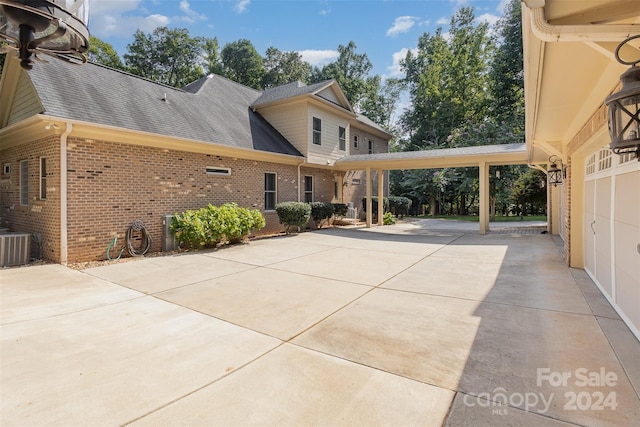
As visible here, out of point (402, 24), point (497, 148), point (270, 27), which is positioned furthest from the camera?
point (402, 24)

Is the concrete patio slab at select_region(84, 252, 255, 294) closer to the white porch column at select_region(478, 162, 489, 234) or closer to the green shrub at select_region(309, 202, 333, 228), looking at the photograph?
the green shrub at select_region(309, 202, 333, 228)

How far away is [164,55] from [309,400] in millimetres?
35148

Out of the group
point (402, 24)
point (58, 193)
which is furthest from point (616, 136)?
point (402, 24)

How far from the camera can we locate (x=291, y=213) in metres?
12.0

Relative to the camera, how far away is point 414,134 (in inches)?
1235

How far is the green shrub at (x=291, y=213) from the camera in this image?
1191cm

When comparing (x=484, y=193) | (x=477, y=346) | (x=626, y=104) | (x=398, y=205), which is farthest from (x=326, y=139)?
(x=626, y=104)

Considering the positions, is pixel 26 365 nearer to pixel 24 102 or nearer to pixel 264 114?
pixel 24 102

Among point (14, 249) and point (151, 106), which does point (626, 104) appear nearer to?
point (14, 249)

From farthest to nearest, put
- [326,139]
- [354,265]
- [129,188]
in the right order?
[326,139] → [129,188] → [354,265]

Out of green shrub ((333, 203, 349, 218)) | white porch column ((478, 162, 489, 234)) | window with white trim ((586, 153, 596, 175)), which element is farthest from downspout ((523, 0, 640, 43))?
green shrub ((333, 203, 349, 218))

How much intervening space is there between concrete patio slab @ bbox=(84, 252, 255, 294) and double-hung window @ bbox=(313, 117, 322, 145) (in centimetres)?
844

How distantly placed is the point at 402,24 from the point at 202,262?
25219mm

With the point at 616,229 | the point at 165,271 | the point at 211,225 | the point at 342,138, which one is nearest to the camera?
the point at 616,229
